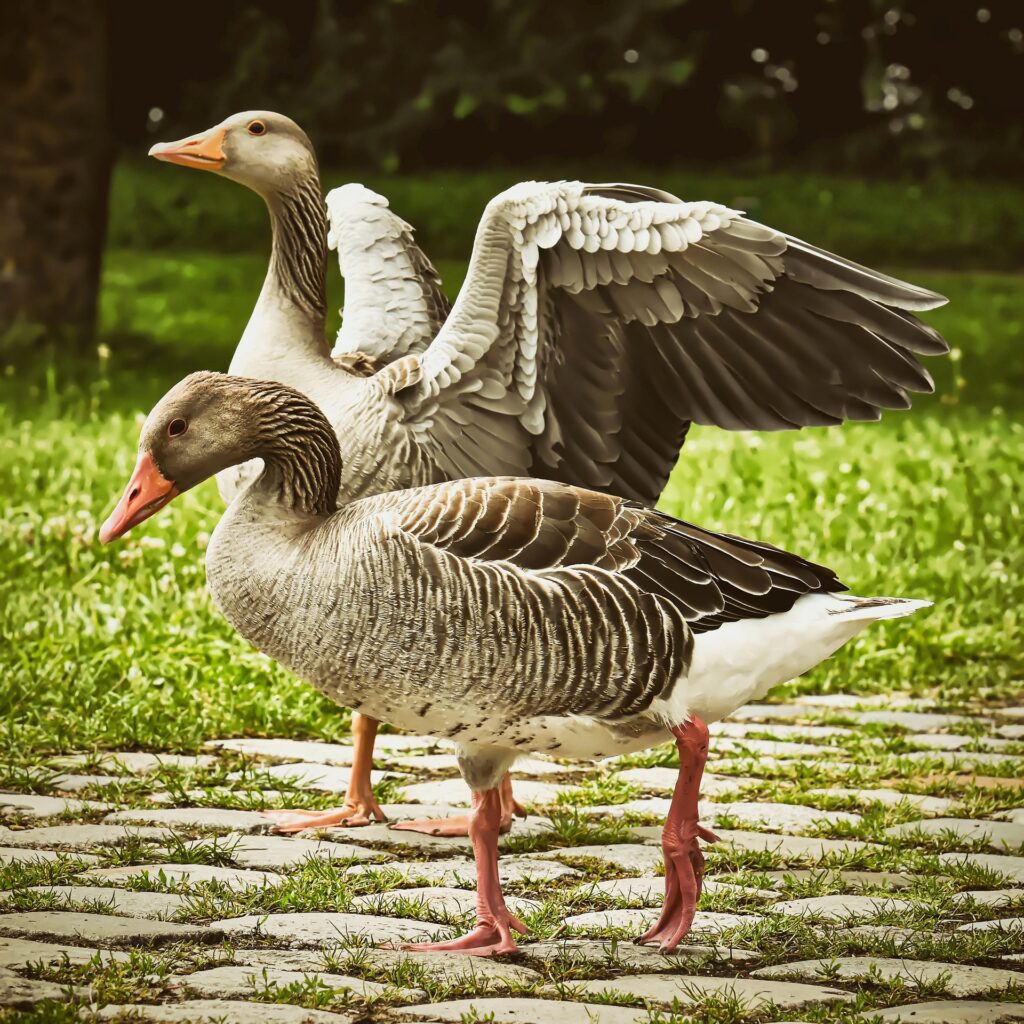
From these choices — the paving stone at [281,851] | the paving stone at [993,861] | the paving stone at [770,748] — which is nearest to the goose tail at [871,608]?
the paving stone at [993,861]

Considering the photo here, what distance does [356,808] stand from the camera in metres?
5.05

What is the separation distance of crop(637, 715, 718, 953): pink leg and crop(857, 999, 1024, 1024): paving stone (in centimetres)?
56

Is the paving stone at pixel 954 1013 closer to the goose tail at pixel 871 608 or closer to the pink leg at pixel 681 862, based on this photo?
the pink leg at pixel 681 862

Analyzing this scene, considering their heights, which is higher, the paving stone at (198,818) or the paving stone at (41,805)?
the paving stone at (198,818)

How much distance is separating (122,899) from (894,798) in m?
2.49

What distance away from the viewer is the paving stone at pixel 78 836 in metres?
4.53

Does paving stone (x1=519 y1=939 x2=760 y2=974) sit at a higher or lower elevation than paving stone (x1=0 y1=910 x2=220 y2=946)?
higher

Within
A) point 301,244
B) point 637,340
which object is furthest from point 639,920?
point 301,244

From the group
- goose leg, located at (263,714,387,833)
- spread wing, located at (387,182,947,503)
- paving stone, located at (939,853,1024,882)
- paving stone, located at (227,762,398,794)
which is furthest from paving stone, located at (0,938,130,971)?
paving stone, located at (939,853,1024,882)

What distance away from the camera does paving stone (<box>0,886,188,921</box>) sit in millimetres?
3963

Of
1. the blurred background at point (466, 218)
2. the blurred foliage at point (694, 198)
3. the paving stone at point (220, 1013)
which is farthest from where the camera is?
the blurred foliage at point (694, 198)

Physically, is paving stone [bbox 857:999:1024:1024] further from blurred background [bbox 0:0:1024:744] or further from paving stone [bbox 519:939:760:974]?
blurred background [bbox 0:0:1024:744]

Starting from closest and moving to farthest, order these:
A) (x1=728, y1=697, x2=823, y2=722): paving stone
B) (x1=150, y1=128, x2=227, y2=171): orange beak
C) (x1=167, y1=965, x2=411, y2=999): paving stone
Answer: (x1=167, y1=965, x2=411, y2=999): paving stone
(x1=150, y1=128, x2=227, y2=171): orange beak
(x1=728, y1=697, x2=823, y2=722): paving stone

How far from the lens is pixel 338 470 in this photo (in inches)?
176
